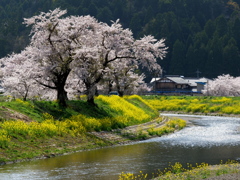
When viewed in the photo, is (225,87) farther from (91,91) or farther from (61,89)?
(61,89)

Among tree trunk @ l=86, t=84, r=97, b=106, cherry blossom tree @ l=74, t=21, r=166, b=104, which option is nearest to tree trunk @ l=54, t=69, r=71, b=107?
cherry blossom tree @ l=74, t=21, r=166, b=104

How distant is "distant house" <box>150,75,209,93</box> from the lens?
15550 centimetres

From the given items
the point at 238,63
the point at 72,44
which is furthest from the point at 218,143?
the point at 238,63

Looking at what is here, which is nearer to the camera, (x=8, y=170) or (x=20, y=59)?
(x=8, y=170)

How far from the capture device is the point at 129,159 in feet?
92.8

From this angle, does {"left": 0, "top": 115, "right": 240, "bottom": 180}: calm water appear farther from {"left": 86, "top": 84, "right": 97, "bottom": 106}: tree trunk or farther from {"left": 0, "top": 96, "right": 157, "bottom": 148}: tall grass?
{"left": 86, "top": 84, "right": 97, "bottom": 106}: tree trunk

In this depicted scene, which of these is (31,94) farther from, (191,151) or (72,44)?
(191,151)

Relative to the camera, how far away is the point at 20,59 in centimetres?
5109

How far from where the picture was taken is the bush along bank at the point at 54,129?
27.8 meters

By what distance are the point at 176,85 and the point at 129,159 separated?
130742mm

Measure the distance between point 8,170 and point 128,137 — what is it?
16555 millimetres

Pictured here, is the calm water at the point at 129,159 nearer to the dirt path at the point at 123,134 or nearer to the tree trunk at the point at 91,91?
the dirt path at the point at 123,134

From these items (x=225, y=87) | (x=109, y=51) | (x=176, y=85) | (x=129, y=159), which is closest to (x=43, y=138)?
(x=129, y=159)

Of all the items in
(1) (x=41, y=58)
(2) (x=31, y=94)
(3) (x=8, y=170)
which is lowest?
(3) (x=8, y=170)
